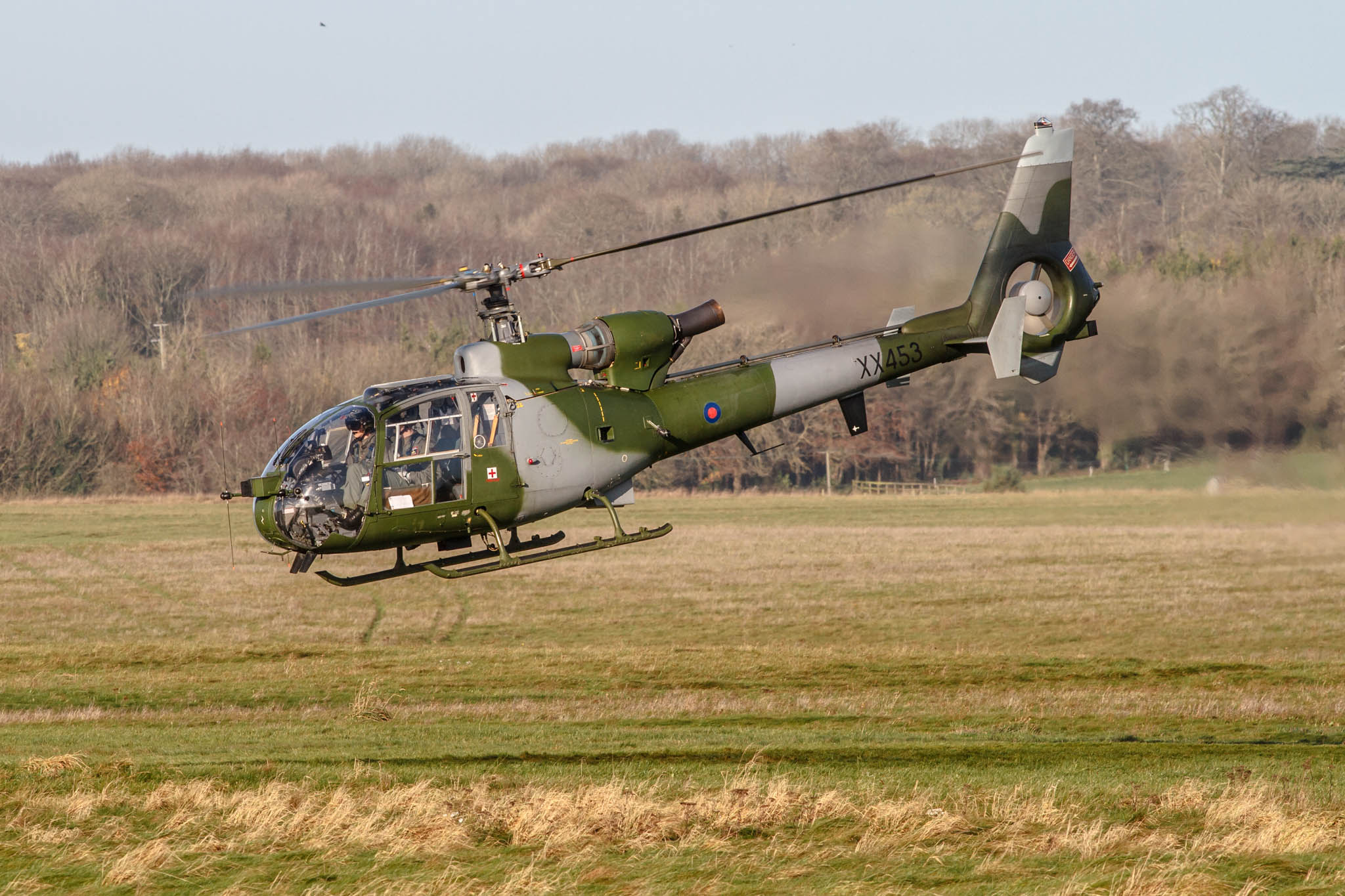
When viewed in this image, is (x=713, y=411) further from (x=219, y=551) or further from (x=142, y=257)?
(x=142, y=257)

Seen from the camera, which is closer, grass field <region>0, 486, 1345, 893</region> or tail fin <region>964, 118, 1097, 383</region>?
grass field <region>0, 486, 1345, 893</region>

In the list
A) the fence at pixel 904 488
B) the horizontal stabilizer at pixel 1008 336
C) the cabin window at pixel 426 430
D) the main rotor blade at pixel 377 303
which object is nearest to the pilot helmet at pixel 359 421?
the cabin window at pixel 426 430

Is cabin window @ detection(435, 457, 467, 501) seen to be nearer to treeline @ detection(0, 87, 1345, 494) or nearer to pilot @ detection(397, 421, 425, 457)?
pilot @ detection(397, 421, 425, 457)

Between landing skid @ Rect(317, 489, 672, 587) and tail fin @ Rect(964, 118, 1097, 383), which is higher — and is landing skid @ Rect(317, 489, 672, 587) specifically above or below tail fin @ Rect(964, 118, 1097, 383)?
below

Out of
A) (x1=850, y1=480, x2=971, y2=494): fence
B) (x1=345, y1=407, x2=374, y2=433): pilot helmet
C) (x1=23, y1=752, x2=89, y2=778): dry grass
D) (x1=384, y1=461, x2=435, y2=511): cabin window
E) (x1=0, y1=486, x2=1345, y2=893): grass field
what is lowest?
(x1=0, y1=486, x2=1345, y2=893): grass field

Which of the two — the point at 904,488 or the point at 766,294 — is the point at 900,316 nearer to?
the point at 766,294

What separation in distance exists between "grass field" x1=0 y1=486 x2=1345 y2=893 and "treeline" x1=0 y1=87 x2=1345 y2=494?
416cm

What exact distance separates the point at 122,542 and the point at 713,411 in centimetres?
5127

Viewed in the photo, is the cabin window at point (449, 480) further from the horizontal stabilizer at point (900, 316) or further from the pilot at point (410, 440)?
the horizontal stabilizer at point (900, 316)

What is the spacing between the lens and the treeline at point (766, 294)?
116ft

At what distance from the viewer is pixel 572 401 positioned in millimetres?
20391

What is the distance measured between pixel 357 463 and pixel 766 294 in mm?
10435

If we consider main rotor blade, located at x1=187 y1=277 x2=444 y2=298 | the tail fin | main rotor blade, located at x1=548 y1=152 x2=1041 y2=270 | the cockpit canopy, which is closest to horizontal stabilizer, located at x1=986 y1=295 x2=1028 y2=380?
the tail fin

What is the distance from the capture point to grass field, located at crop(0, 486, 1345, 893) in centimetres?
1622
